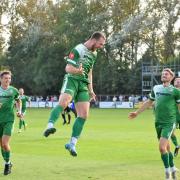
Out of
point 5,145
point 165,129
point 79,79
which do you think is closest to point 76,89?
point 79,79

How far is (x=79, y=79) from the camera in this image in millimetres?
10812

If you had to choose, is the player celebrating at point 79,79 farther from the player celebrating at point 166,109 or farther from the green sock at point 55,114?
the player celebrating at point 166,109

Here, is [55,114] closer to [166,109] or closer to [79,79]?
[79,79]

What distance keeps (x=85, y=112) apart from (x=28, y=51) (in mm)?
75301

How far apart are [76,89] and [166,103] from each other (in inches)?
99.6

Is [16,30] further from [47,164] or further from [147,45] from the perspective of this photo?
[47,164]

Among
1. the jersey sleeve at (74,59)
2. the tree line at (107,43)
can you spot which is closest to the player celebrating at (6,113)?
the jersey sleeve at (74,59)

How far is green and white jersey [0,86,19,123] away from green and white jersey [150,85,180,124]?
356 cm

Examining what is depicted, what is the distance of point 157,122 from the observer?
12242 mm

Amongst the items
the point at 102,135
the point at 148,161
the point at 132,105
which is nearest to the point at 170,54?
the point at 132,105

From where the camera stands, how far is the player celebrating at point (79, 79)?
10.5 metres

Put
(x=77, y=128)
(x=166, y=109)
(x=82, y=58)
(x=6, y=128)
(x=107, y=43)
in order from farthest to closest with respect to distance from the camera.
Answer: (x=107, y=43) < (x=6, y=128) < (x=166, y=109) < (x=77, y=128) < (x=82, y=58)

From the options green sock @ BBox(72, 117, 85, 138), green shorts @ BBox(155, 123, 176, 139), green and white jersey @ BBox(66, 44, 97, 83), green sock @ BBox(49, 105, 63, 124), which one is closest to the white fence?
green shorts @ BBox(155, 123, 176, 139)

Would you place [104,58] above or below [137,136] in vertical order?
above
